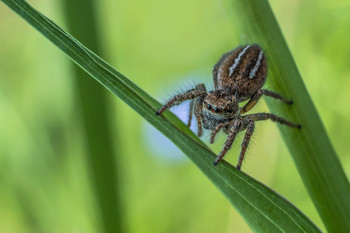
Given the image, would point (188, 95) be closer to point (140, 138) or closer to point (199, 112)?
point (199, 112)

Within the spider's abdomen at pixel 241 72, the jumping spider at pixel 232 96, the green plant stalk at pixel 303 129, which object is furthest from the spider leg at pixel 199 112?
the green plant stalk at pixel 303 129

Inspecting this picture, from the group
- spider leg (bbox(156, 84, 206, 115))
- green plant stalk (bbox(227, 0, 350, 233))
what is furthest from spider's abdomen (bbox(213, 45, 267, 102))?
green plant stalk (bbox(227, 0, 350, 233))

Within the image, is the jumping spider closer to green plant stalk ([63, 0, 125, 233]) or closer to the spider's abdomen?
the spider's abdomen

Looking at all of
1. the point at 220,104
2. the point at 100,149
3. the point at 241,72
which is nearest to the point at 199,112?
the point at 220,104

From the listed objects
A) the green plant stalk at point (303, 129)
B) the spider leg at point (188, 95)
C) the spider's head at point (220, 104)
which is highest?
the spider leg at point (188, 95)

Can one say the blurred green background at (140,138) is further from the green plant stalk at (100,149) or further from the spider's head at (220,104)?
the green plant stalk at (100,149)

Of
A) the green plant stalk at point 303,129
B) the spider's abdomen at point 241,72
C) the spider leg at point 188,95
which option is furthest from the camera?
the spider's abdomen at point 241,72
